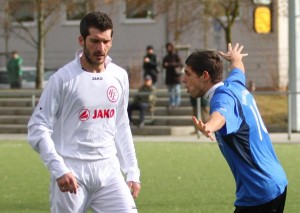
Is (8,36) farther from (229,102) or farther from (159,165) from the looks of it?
(229,102)

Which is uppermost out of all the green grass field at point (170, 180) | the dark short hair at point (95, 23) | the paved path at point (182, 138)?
the dark short hair at point (95, 23)

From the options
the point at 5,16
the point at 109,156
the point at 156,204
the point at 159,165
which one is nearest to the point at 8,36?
the point at 5,16

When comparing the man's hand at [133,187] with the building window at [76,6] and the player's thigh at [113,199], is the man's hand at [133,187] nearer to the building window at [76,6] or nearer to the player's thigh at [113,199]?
the player's thigh at [113,199]

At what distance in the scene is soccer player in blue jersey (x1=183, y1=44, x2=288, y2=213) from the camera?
7727 mm

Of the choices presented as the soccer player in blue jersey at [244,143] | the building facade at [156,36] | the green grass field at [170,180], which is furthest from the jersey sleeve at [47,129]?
the building facade at [156,36]

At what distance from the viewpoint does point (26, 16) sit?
54281 millimetres

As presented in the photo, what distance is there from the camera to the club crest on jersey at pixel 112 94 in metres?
8.40

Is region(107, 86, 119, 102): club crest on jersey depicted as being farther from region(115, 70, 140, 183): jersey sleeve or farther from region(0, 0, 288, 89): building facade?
region(0, 0, 288, 89): building facade

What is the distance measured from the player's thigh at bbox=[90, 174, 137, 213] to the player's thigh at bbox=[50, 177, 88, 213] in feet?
0.34

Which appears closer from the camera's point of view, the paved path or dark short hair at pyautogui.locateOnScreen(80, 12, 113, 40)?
dark short hair at pyautogui.locateOnScreen(80, 12, 113, 40)

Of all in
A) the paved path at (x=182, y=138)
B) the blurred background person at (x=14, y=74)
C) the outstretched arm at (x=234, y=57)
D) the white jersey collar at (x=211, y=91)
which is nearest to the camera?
the white jersey collar at (x=211, y=91)

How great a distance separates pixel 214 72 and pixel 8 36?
1718 inches

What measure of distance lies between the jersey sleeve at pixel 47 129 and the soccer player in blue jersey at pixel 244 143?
1.07 m

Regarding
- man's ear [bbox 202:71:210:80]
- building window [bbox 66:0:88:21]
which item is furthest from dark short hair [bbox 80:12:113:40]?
building window [bbox 66:0:88:21]
